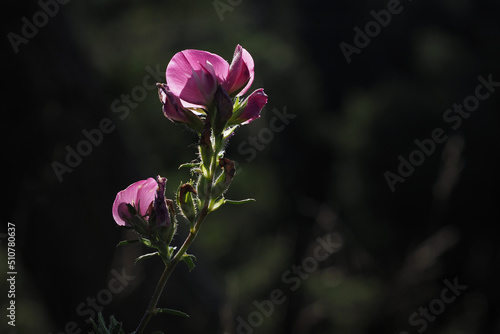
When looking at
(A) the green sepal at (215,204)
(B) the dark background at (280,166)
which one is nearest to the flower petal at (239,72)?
(A) the green sepal at (215,204)

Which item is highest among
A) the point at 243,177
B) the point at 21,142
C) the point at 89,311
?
the point at 21,142

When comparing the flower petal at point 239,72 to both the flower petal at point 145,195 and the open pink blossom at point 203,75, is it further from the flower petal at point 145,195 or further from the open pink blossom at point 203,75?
the flower petal at point 145,195

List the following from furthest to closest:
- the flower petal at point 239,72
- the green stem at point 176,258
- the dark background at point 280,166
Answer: the dark background at point 280,166 → the flower petal at point 239,72 → the green stem at point 176,258

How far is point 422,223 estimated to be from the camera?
7695 mm

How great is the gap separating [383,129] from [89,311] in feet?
21.0

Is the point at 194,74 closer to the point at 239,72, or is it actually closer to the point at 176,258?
the point at 239,72

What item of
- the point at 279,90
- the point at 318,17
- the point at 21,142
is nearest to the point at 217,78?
the point at 21,142

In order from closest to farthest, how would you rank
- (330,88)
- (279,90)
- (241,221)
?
(241,221), (279,90), (330,88)

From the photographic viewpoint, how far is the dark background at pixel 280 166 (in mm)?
2766

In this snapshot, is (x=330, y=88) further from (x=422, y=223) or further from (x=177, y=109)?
(x=177, y=109)

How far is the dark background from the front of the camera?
2.77 m

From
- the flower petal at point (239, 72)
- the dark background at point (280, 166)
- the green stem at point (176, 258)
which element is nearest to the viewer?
the green stem at point (176, 258)

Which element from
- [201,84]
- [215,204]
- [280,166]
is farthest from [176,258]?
[280,166]

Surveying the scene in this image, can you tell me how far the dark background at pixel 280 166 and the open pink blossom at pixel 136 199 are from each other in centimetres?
75
